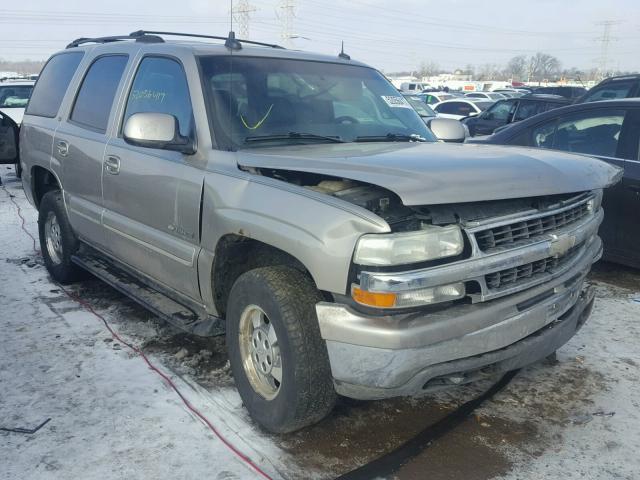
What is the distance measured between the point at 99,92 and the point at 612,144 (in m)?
4.44

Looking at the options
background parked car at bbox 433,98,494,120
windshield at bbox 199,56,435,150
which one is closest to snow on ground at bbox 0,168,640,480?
windshield at bbox 199,56,435,150

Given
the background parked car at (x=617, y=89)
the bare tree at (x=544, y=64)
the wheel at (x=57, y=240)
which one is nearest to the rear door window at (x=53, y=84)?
the wheel at (x=57, y=240)

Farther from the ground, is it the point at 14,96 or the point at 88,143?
the point at 14,96

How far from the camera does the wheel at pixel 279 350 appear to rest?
2811mm

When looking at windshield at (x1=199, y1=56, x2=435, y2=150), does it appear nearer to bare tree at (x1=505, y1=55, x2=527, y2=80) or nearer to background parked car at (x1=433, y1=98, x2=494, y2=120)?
background parked car at (x1=433, y1=98, x2=494, y2=120)

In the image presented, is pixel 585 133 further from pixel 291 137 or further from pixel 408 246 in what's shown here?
pixel 408 246

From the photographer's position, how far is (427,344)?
256cm

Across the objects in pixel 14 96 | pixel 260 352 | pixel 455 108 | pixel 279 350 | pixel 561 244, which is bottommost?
pixel 260 352

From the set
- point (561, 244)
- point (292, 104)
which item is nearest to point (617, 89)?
point (292, 104)

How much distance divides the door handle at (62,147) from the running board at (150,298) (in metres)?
0.80

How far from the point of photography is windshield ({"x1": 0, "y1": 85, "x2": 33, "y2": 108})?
1454cm

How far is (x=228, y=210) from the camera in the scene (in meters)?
3.19

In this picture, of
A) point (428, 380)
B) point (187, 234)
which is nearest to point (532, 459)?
point (428, 380)

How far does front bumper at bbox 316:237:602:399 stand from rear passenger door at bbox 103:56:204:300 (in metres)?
1.21
